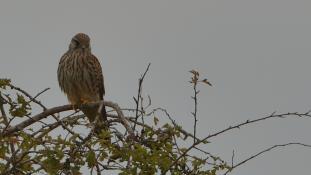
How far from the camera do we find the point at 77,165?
16.3 ft

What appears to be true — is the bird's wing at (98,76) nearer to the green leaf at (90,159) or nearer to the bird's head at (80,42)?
the bird's head at (80,42)

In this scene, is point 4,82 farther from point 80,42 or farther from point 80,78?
point 80,42

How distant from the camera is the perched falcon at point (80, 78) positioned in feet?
33.3

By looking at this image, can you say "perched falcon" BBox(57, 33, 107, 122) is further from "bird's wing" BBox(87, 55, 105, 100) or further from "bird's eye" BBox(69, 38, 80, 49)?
"bird's eye" BBox(69, 38, 80, 49)

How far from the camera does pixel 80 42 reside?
35.4ft

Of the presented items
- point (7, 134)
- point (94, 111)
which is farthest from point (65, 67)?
point (7, 134)

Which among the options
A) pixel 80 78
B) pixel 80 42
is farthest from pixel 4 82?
pixel 80 42

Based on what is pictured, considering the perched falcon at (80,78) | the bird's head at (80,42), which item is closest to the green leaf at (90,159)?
the perched falcon at (80,78)

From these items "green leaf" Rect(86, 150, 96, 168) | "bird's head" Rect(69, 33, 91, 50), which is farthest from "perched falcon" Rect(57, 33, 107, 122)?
"green leaf" Rect(86, 150, 96, 168)

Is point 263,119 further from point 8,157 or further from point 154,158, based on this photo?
point 8,157

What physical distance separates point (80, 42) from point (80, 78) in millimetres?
785

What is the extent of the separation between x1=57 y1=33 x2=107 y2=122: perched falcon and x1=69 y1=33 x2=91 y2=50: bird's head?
11.3 inches

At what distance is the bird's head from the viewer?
10.8m

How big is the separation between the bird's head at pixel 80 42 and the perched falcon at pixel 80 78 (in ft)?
0.94
